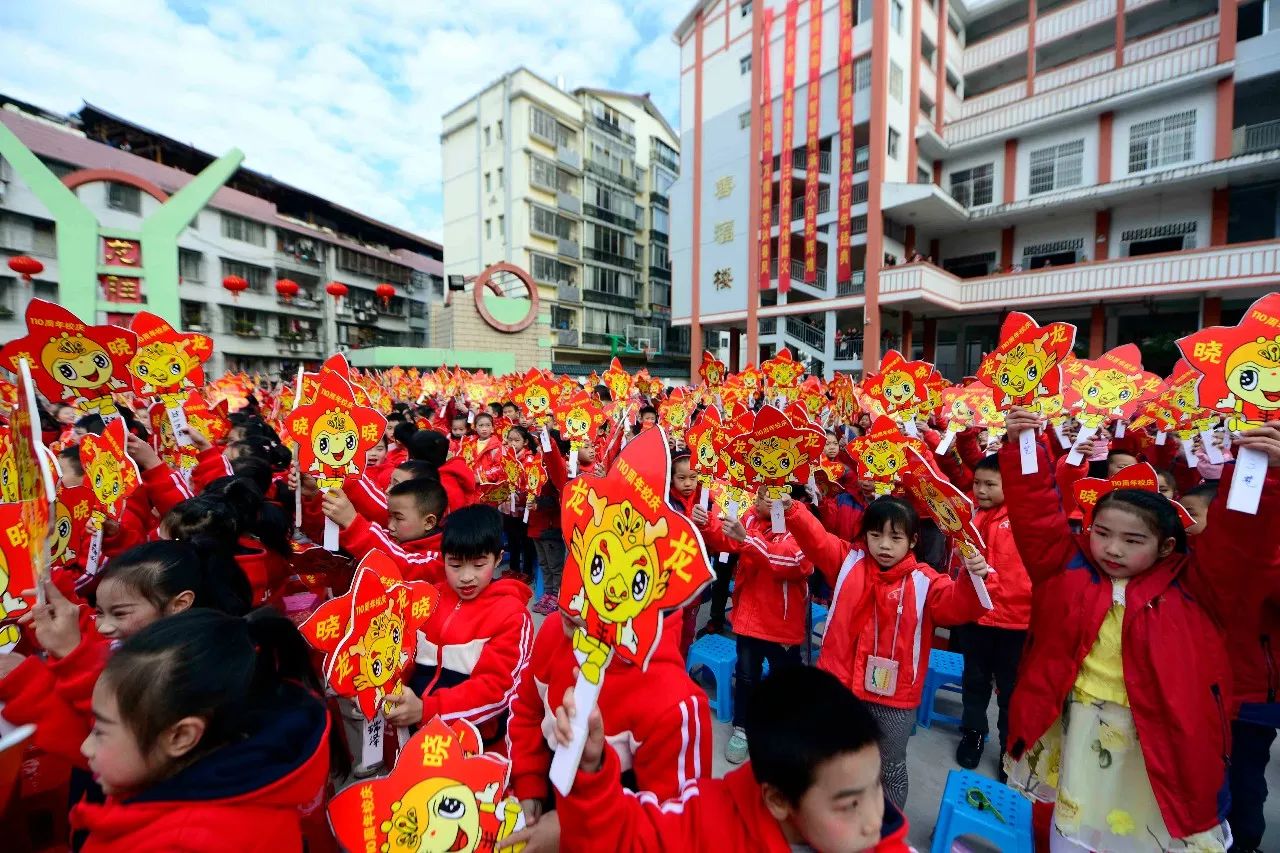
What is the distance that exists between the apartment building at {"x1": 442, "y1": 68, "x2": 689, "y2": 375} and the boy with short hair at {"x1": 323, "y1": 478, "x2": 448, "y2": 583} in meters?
23.8

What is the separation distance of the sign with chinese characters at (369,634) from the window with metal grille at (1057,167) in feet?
69.0

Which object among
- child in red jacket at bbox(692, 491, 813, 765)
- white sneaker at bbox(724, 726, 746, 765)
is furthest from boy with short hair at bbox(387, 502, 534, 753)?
white sneaker at bbox(724, 726, 746, 765)

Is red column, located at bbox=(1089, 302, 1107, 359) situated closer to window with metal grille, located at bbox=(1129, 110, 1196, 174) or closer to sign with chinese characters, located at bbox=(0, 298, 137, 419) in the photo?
window with metal grille, located at bbox=(1129, 110, 1196, 174)

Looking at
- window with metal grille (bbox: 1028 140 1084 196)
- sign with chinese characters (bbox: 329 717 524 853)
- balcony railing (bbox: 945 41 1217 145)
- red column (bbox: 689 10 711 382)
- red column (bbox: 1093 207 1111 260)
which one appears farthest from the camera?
red column (bbox: 689 10 711 382)

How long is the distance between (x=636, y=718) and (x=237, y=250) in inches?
1305

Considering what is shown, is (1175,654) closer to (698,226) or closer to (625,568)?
(625,568)

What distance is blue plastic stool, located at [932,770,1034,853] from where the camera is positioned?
2232 millimetres

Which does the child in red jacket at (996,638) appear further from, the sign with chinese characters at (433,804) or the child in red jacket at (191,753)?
the child in red jacket at (191,753)

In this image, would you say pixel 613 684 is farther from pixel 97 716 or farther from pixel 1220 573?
pixel 1220 573

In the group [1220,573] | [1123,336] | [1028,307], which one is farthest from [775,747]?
[1123,336]

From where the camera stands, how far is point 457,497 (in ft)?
13.2

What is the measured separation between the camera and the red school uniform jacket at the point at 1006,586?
9.58 ft

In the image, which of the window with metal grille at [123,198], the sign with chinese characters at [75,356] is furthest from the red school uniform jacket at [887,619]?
the window with metal grille at [123,198]

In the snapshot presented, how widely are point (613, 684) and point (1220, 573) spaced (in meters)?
1.82
